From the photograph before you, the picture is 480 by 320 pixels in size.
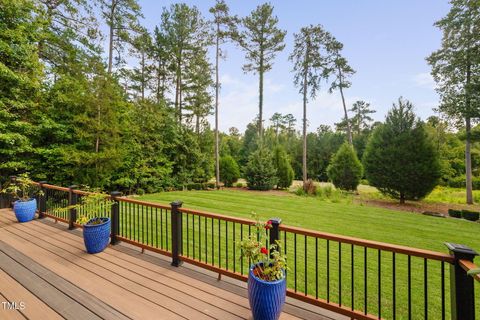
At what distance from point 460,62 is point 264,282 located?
15583mm

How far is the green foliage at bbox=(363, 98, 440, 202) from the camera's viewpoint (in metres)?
9.93

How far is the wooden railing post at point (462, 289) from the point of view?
1.53 metres

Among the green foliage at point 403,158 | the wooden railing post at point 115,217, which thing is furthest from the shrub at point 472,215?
the wooden railing post at point 115,217

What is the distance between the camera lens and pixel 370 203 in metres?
10.8

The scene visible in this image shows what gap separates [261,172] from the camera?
49.3 ft

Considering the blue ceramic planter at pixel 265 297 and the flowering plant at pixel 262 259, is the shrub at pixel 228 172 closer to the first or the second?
the flowering plant at pixel 262 259

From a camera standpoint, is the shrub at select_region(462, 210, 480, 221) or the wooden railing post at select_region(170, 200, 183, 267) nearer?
the wooden railing post at select_region(170, 200, 183, 267)

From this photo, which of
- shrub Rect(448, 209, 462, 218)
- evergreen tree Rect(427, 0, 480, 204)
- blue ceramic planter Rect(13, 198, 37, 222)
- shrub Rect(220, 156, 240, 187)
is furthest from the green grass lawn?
shrub Rect(220, 156, 240, 187)

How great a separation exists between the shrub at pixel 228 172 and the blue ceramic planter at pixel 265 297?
1542 cm

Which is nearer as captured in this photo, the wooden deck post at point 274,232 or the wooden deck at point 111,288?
the wooden deck at point 111,288

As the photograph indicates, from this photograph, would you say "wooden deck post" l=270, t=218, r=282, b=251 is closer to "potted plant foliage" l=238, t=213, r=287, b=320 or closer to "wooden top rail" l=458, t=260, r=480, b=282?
"potted plant foliage" l=238, t=213, r=287, b=320

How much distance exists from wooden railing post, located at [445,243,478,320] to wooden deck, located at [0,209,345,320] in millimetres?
1053

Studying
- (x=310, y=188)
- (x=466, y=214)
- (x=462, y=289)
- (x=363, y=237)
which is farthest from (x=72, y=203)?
(x=466, y=214)

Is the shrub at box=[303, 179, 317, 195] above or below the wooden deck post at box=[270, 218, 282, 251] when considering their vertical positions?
below
